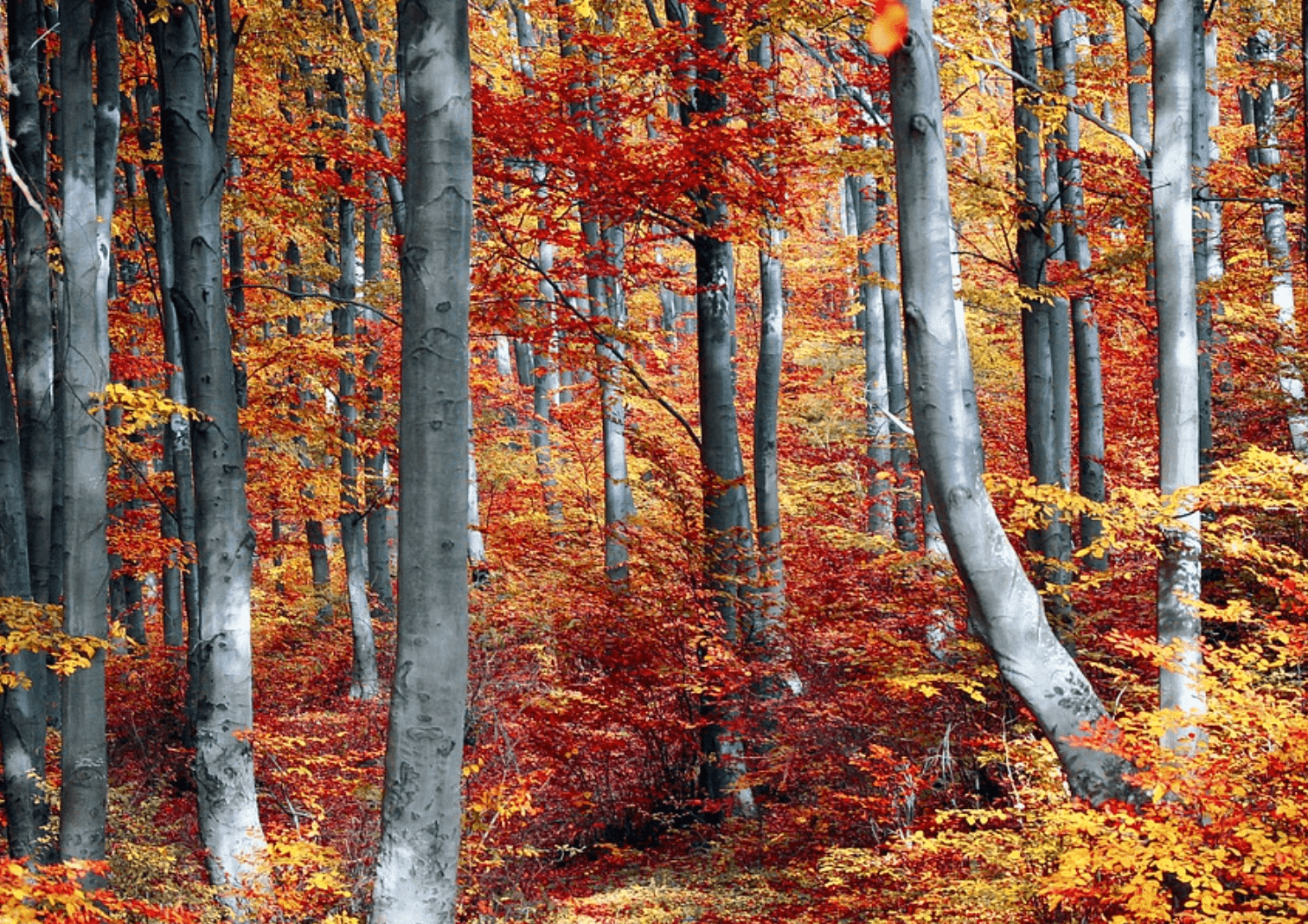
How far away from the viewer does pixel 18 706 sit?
748 centimetres

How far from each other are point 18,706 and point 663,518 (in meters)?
7.97

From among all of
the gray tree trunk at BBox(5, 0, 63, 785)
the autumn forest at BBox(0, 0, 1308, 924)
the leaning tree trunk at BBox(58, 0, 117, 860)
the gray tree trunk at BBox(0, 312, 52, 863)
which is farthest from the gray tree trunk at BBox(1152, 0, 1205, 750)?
the gray tree trunk at BBox(0, 312, 52, 863)

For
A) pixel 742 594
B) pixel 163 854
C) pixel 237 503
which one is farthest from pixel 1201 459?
pixel 163 854

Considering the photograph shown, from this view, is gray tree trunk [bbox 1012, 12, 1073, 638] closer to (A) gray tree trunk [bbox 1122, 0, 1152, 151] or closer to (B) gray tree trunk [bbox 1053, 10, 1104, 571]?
(B) gray tree trunk [bbox 1053, 10, 1104, 571]

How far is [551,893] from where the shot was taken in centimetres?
750

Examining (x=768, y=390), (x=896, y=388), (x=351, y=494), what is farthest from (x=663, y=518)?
(x=351, y=494)

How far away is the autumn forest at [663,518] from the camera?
14.7 feet

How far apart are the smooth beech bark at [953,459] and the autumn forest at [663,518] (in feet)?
0.07

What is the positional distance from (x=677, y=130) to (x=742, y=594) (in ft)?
13.1

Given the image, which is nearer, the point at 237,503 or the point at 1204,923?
the point at 1204,923

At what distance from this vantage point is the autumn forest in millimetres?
4469

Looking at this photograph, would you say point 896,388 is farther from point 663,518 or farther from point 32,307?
point 32,307

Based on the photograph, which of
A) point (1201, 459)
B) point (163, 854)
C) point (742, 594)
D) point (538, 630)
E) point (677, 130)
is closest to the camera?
point (163, 854)

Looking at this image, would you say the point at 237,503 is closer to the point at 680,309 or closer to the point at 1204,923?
the point at 1204,923
